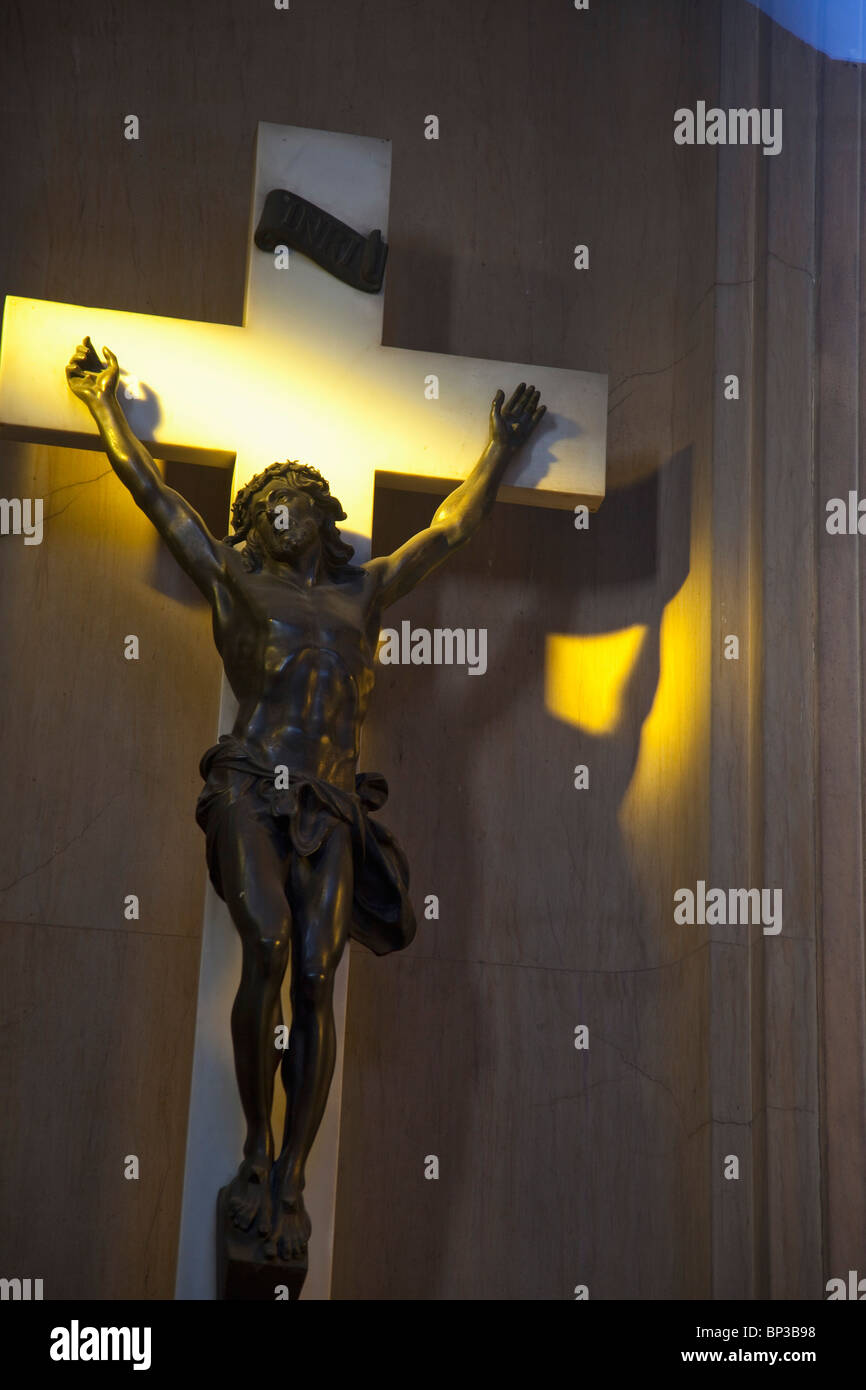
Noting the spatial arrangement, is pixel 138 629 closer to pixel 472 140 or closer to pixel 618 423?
pixel 618 423

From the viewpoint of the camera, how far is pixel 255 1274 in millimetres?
3799

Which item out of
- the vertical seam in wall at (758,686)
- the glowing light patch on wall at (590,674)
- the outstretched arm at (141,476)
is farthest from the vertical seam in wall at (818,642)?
the outstretched arm at (141,476)

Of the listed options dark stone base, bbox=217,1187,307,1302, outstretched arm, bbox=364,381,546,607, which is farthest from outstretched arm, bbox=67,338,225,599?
dark stone base, bbox=217,1187,307,1302

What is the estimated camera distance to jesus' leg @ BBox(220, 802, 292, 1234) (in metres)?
3.90

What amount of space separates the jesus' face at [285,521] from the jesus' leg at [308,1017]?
672 millimetres

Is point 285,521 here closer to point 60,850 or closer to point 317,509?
point 317,509

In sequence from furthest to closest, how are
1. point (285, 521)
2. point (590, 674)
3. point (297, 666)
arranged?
point (590, 674) < point (285, 521) < point (297, 666)

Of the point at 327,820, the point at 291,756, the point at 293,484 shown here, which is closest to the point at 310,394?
the point at 293,484

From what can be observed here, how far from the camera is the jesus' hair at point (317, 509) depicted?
446 cm

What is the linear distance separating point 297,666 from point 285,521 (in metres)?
0.35

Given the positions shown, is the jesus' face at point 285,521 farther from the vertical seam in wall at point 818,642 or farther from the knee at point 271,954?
the vertical seam in wall at point 818,642

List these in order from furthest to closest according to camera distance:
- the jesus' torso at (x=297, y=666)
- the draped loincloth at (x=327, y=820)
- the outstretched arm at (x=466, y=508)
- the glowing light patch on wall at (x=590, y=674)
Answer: the glowing light patch on wall at (x=590, y=674)
the outstretched arm at (x=466, y=508)
the jesus' torso at (x=297, y=666)
the draped loincloth at (x=327, y=820)

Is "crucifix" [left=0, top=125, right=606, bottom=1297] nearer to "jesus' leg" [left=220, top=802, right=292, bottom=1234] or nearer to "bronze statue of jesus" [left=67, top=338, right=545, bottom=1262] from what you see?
"bronze statue of jesus" [left=67, top=338, right=545, bottom=1262]

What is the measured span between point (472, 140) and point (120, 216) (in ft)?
3.41
